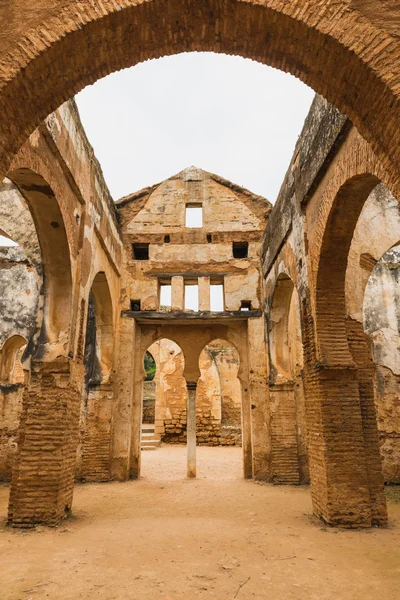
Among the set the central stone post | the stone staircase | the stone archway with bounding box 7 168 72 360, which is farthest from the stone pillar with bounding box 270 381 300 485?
the stone staircase

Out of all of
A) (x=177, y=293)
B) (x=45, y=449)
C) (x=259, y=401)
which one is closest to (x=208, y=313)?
(x=177, y=293)

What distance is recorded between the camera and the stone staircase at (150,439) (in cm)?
1674

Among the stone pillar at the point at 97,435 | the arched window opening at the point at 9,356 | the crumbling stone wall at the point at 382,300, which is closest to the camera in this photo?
the crumbling stone wall at the point at 382,300

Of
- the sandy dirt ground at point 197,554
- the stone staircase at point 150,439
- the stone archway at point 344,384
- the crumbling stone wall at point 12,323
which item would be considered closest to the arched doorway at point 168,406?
the stone staircase at point 150,439

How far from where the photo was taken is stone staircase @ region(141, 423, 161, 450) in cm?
1674

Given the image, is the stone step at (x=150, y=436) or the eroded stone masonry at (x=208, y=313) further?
the stone step at (x=150, y=436)

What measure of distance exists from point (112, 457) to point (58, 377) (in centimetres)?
480

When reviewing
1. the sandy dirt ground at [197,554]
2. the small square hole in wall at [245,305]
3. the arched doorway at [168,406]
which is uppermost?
the small square hole in wall at [245,305]

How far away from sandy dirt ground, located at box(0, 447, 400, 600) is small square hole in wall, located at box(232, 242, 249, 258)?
22.6 ft

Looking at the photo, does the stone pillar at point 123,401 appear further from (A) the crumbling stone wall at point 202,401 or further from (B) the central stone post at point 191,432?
(A) the crumbling stone wall at point 202,401

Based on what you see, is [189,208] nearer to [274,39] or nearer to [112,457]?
[112,457]

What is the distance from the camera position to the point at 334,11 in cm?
294

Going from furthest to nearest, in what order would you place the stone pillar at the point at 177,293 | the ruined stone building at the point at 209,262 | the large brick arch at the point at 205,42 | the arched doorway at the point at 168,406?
1. the arched doorway at the point at 168,406
2. the stone pillar at the point at 177,293
3. the ruined stone building at the point at 209,262
4. the large brick arch at the point at 205,42

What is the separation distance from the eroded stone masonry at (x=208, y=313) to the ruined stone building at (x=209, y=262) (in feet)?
0.11
